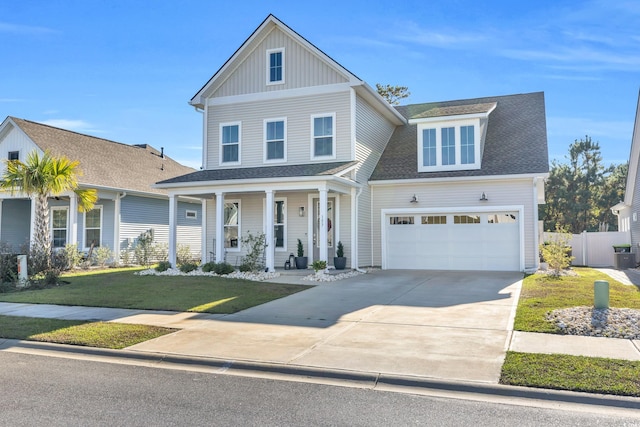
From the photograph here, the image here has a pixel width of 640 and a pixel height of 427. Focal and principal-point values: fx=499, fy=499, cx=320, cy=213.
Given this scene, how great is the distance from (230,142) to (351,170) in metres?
5.27

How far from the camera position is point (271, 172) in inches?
656

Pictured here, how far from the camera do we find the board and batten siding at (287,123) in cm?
1769

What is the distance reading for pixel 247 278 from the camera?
1526cm

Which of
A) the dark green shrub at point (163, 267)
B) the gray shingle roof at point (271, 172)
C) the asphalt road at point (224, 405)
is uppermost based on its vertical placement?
the gray shingle roof at point (271, 172)

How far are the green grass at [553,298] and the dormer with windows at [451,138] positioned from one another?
18.2 ft

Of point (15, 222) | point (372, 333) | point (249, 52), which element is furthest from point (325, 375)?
point (15, 222)

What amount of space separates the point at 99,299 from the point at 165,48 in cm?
935

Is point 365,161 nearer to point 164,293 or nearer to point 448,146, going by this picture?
point 448,146

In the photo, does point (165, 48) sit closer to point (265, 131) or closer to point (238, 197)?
point (265, 131)

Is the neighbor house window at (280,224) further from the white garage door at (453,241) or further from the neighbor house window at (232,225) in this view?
the white garage door at (453,241)

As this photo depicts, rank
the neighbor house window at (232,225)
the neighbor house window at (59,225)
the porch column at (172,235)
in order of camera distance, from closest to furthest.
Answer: the porch column at (172,235), the neighbor house window at (232,225), the neighbor house window at (59,225)

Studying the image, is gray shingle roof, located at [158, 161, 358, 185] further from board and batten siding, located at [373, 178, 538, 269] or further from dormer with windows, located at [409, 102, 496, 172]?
dormer with windows, located at [409, 102, 496, 172]

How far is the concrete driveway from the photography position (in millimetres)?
6308

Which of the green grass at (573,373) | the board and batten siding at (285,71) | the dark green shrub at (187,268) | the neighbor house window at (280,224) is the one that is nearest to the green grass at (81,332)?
the green grass at (573,373)
